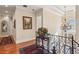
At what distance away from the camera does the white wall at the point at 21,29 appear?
170cm

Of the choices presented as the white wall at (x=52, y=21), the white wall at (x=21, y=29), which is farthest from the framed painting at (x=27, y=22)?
the white wall at (x=52, y=21)

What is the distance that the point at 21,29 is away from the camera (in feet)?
5.69

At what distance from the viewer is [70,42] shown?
5.63ft

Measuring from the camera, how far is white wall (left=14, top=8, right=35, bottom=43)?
1703 millimetres

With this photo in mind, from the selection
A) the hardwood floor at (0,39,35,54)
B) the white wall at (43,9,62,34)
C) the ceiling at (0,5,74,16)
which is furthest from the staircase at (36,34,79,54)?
the ceiling at (0,5,74,16)

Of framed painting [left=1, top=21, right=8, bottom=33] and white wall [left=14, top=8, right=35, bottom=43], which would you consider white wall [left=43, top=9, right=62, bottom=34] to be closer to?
white wall [left=14, top=8, right=35, bottom=43]

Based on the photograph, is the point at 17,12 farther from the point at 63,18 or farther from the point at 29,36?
the point at 63,18

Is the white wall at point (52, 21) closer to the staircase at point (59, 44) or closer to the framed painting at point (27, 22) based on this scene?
the staircase at point (59, 44)

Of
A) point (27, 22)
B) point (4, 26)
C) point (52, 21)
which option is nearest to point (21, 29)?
point (27, 22)

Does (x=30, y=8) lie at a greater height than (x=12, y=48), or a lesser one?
greater

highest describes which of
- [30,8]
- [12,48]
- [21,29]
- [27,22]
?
[30,8]

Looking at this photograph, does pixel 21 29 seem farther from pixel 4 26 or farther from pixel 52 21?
pixel 52 21

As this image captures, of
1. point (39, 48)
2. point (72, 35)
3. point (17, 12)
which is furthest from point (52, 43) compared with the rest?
point (17, 12)
